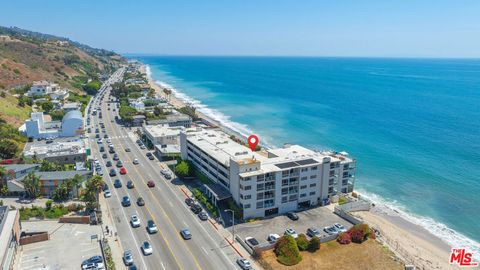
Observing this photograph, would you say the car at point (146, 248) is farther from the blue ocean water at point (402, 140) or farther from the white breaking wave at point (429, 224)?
the blue ocean water at point (402, 140)

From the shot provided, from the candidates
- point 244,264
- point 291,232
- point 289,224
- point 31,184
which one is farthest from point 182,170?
point 244,264

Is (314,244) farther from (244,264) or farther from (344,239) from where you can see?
(244,264)

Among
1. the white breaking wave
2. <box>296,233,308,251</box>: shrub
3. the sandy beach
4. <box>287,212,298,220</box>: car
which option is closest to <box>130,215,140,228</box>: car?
<box>287,212,298,220</box>: car

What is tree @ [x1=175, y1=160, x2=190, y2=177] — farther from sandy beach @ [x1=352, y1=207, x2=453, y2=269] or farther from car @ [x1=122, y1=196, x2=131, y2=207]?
sandy beach @ [x1=352, y1=207, x2=453, y2=269]

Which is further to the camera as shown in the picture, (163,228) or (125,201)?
(125,201)

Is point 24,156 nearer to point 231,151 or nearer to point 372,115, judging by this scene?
point 231,151

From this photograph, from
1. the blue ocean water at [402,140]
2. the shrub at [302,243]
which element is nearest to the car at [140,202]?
the shrub at [302,243]

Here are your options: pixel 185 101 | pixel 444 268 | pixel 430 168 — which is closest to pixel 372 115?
pixel 430 168
